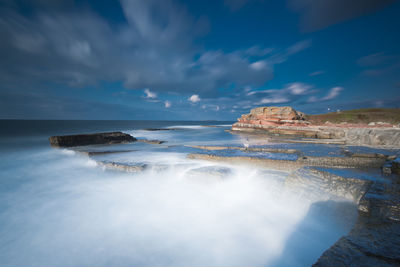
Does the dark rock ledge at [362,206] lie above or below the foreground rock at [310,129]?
below

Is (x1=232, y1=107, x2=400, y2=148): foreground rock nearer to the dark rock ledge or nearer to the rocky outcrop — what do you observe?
the dark rock ledge

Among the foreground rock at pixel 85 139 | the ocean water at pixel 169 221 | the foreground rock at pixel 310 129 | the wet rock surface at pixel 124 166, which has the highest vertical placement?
the foreground rock at pixel 310 129

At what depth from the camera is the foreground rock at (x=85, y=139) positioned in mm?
15625

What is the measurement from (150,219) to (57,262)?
2.12 meters

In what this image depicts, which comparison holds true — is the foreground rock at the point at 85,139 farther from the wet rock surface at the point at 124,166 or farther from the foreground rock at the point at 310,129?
the foreground rock at the point at 310,129

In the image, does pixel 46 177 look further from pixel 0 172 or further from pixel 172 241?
pixel 172 241

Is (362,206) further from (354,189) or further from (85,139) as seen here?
(85,139)

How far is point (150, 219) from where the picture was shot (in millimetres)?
4992

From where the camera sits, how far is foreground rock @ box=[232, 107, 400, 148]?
10.9 metres

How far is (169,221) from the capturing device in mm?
4887

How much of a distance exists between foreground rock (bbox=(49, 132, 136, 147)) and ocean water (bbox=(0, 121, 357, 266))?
8789 millimetres

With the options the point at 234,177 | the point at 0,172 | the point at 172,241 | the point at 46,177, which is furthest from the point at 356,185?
the point at 0,172

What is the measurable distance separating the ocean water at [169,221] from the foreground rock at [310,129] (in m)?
9.80

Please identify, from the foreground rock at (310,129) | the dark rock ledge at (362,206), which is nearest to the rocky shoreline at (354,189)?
the dark rock ledge at (362,206)
